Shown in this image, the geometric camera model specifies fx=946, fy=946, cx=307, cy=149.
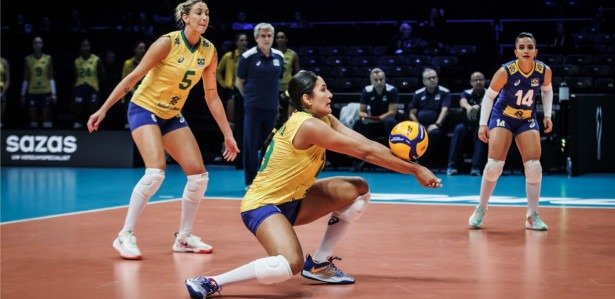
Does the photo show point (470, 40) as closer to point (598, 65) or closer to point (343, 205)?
point (598, 65)

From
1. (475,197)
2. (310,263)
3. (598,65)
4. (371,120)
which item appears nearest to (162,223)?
(310,263)

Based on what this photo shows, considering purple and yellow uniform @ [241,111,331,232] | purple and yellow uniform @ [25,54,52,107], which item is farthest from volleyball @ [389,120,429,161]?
purple and yellow uniform @ [25,54,52,107]

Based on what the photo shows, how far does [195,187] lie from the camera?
721 centimetres

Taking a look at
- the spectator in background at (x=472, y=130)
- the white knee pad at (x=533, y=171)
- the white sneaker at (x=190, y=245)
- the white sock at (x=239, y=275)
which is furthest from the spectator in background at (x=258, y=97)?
the white sock at (x=239, y=275)

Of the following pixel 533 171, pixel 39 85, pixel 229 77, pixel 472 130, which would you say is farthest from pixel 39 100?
pixel 533 171

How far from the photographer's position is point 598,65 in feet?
55.7

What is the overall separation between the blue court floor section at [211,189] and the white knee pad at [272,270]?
15.0 ft

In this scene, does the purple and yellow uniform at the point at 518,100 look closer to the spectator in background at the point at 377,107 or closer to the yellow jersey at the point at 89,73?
the spectator in background at the point at 377,107

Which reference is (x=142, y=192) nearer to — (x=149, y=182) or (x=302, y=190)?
(x=149, y=182)

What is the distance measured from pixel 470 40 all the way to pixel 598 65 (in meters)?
3.14

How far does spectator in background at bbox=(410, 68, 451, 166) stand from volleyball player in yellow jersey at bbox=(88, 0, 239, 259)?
8153 millimetres

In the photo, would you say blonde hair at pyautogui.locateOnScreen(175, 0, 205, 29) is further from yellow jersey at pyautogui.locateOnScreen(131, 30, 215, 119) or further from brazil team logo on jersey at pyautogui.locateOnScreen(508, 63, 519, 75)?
brazil team logo on jersey at pyautogui.locateOnScreen(508, 63, 519, 75)

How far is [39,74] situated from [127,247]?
12.0m

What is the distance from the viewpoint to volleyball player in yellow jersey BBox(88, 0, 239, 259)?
275 inches
